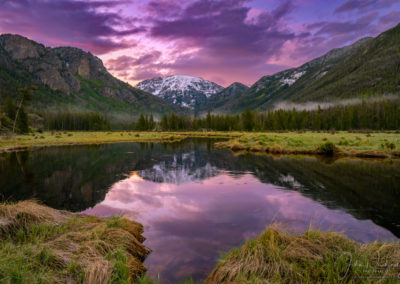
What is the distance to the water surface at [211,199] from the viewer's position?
32.8ft

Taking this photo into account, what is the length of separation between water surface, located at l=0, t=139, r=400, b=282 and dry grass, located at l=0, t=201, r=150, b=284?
3.90 ft

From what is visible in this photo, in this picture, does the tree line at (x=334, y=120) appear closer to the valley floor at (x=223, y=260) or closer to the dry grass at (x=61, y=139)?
the dry grass at (x=61, y=139)

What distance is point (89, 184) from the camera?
20.6m

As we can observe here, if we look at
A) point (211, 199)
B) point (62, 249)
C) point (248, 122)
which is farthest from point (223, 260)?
point (248, 122)

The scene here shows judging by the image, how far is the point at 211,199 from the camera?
16656 mm

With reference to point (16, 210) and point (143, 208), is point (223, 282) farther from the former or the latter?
point (143, 208)

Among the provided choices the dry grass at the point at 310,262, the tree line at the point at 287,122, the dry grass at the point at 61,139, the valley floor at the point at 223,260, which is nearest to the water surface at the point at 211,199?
the valley floor at the point at 223,260

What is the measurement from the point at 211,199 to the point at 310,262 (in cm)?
1055

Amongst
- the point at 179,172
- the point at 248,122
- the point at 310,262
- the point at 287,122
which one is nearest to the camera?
the point at 310,262

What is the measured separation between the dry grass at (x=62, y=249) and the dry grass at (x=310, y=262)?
2853 mm

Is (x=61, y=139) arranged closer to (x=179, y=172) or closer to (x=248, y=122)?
(x=179, y=172)

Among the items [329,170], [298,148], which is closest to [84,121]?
[298,148]

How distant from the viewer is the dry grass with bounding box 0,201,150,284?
545cm

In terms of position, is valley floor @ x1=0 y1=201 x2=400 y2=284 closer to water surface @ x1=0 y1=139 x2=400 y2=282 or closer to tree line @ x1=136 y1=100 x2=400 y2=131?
water surface @ x1=0 y1=139 x2=400 y2=282
